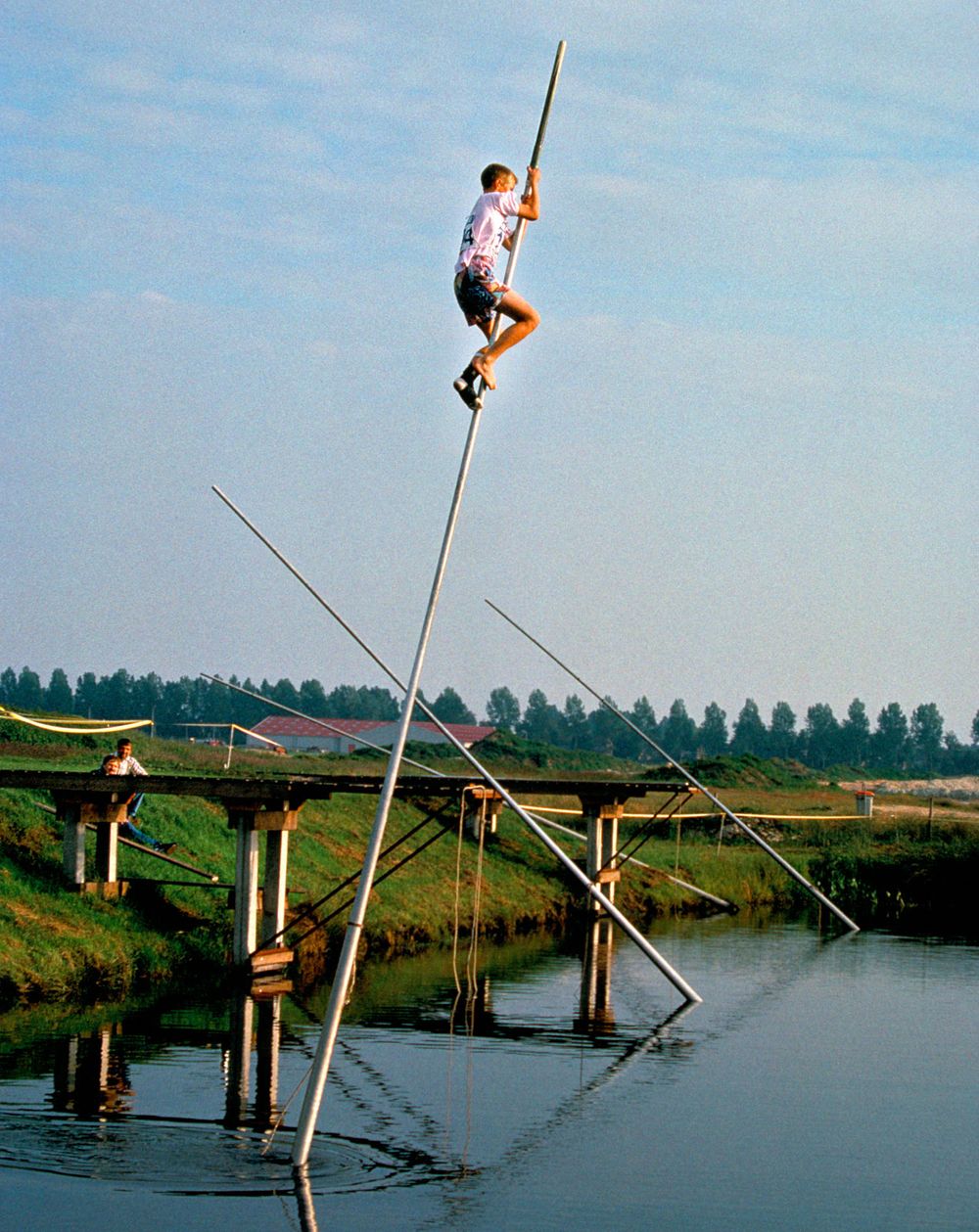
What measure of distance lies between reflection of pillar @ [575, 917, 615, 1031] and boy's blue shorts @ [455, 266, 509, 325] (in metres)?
10.7

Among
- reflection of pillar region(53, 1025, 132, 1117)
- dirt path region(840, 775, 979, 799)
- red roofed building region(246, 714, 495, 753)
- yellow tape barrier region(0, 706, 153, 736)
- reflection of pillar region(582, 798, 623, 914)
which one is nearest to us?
reflection of pillar region(53, 1025, 132, 1117)

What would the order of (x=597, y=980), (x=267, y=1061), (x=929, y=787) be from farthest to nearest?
(x=929, y=787), (x=597, y=980), (x=267, y=1061)

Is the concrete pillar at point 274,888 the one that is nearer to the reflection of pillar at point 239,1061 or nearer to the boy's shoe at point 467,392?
the reflection of pillar at point 239,1061

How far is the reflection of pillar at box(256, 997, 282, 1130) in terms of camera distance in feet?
50.4

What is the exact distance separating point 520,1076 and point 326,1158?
13.9 ft

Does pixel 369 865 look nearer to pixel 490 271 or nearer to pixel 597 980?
pixel 490 271

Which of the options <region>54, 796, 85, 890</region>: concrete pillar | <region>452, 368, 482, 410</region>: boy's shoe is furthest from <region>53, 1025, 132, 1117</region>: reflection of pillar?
<region>452, 368, 482, 410</region>: boy's shoe

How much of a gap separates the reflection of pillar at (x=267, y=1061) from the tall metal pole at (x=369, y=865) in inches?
107

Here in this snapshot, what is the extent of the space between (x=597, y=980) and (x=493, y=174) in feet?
49.8

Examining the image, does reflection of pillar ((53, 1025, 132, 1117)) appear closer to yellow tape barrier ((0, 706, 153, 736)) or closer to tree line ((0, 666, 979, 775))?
yellow tape barrier ((0, 706, 153, 736))

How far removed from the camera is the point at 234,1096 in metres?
15.9

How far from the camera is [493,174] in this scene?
1252 centimetres

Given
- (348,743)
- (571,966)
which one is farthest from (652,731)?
(571,966)

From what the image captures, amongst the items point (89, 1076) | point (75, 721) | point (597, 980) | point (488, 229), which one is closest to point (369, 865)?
point (488, 229)
